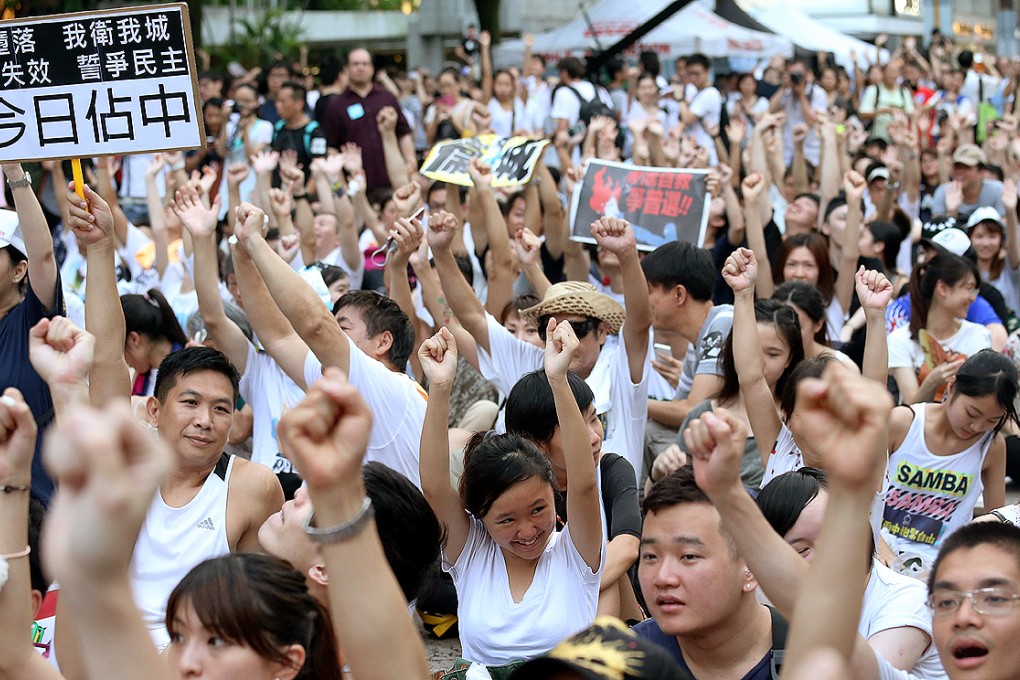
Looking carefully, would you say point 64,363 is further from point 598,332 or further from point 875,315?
point 875,315

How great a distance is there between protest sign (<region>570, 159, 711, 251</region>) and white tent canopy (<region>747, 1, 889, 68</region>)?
45.3 feet

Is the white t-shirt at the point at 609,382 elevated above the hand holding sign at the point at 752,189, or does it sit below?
below

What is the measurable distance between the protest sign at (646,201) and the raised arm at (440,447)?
3697mm

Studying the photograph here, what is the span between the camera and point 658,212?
24.1ft

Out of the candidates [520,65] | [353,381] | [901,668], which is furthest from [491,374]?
[520,65]

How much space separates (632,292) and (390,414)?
117cm

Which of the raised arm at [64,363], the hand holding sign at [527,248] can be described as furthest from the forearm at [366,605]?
the hand holding sign at [527,248]

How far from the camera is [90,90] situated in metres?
4.50

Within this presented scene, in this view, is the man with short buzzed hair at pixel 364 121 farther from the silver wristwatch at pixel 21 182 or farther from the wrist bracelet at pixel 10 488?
the wrist bracelet at pixel 10 488

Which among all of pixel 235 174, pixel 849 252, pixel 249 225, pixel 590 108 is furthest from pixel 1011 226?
pixel 249 225

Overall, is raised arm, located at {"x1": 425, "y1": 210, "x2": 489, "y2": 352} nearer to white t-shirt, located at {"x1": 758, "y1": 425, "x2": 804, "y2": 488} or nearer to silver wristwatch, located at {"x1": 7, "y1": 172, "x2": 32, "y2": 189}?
white t-shirt, located at {"x1": 758, "y1": 425, "x2": 804, "y2": 488}

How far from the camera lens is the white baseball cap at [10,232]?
4.22m

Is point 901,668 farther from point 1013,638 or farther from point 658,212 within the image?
point 658,212

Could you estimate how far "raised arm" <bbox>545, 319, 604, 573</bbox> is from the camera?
132 inches
